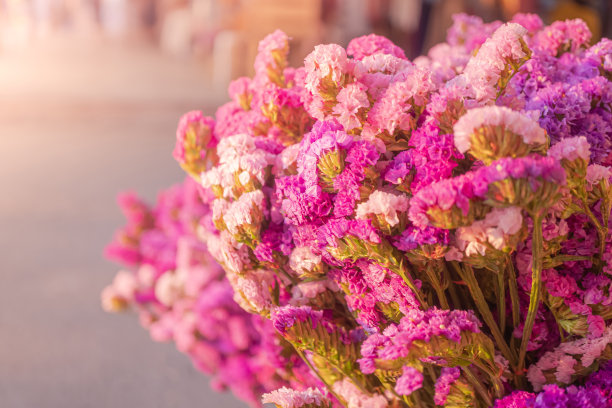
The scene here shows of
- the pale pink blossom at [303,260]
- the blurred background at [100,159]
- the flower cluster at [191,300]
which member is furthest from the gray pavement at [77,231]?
the pale pink blossom at [303,260]

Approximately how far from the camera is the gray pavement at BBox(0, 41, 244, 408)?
54.8 inches

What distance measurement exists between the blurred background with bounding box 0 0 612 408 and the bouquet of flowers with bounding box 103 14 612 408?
29 centimetres

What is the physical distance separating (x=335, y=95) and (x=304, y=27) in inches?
121

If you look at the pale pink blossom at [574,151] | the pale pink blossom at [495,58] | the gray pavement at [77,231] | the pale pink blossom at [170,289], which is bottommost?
the gray pavement at [77,231]

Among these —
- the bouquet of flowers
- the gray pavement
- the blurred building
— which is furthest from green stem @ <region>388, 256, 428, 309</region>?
the gray pavement

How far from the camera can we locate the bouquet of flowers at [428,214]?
43cm

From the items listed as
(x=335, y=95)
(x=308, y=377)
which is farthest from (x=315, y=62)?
(x=308, y=377)

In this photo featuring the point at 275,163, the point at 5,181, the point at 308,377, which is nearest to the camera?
the point at 275,163

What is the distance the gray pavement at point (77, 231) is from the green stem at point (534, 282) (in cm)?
81

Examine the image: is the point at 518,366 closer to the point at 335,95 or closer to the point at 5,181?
the point at 335,95

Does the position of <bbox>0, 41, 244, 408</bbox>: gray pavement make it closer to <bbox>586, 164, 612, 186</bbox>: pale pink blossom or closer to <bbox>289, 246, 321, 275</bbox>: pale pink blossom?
<bbox>289, 246, 321, 275</bbox>: pale pink blossom

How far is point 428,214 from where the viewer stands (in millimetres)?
418

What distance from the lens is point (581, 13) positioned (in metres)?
2.94

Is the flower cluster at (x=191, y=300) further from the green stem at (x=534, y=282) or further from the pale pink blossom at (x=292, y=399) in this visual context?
the green stem at (x=534, y=282)
